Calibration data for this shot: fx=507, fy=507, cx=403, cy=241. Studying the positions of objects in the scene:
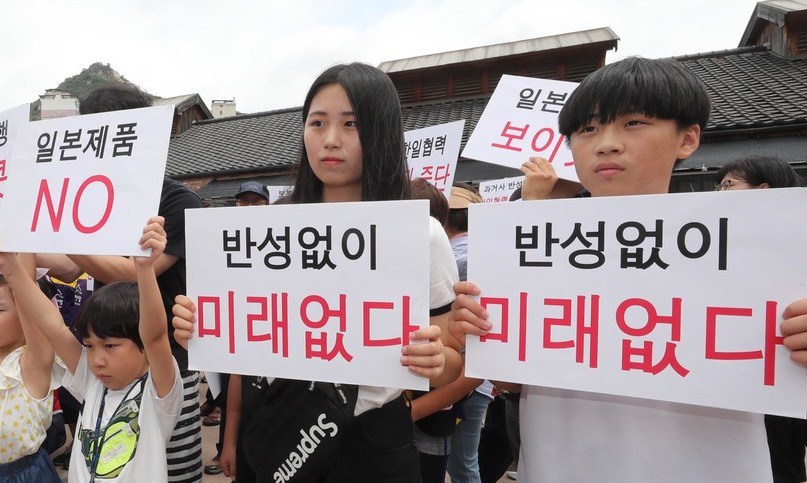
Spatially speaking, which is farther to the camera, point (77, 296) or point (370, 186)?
point (77, 296)

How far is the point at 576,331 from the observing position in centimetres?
101

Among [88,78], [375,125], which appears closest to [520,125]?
[375,125]

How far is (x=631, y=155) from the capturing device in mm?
1062

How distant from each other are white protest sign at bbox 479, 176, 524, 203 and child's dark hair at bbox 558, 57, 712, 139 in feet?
14.5

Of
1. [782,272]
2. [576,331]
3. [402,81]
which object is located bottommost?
[576,331]

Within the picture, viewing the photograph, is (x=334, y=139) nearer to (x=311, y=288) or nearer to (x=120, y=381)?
(x=311, y=288)

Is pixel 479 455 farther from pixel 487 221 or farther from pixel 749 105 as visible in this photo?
pixel 749 105

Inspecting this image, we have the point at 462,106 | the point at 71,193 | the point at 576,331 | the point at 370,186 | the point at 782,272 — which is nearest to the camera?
the point at 782,272

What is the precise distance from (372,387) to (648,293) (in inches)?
24.7

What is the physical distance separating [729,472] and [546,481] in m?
0.34

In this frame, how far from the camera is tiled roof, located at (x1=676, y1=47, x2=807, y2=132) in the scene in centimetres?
745

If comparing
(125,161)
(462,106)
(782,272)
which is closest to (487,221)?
(782,272)

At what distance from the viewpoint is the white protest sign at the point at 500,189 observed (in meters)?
5.69

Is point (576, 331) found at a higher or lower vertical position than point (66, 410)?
higher
